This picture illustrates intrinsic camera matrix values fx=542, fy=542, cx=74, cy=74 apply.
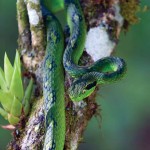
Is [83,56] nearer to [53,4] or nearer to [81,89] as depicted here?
[81,89]

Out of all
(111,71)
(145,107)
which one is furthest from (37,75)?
(145,107)

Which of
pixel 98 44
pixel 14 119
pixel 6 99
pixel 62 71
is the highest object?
pixel 98 44

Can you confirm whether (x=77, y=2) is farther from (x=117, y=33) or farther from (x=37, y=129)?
(x=37, y=129)

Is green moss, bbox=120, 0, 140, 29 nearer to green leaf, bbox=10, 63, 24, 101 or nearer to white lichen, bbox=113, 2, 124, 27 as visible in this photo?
white lichen, bbox=113, 2, 124, 27

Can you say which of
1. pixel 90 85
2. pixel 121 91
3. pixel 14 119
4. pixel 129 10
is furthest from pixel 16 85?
pixel 121 91

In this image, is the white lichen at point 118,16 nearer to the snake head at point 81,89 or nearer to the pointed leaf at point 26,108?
the snake head at point 81,89

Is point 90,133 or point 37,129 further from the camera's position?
point 90,133

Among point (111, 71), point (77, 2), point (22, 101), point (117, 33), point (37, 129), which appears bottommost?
point (37, 129)
